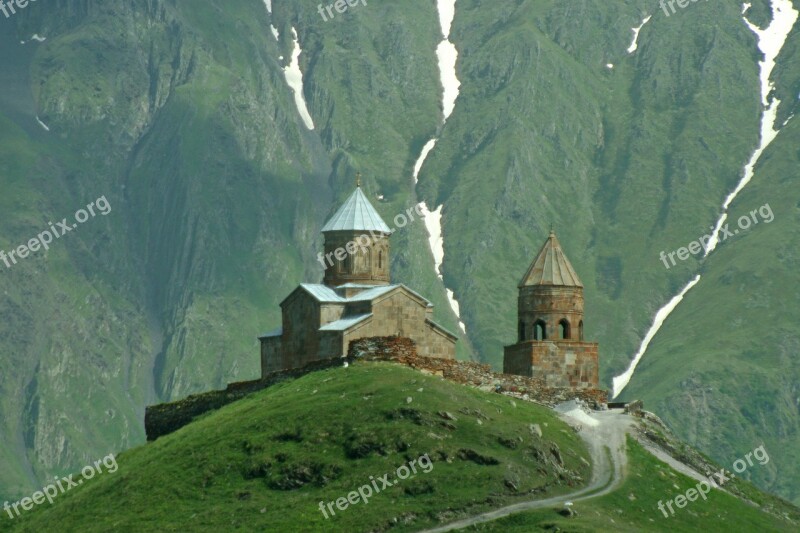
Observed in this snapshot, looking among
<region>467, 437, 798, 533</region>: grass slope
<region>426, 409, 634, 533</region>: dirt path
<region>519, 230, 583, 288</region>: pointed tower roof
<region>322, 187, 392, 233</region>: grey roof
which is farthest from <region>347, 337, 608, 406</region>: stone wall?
<region>322, 187, 392, 233</region>: grey roof

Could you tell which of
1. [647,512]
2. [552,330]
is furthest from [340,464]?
[552,330]

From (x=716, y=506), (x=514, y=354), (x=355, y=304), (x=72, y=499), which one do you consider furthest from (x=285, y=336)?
(x=716, y=506)

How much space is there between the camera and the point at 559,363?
98.9m

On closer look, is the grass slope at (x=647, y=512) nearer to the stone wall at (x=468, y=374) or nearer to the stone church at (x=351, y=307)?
the stone wall at (x=468, y=374)

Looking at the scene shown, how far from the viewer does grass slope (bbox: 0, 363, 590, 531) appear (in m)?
74.6

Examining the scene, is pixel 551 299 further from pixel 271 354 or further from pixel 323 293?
pixel 271 354

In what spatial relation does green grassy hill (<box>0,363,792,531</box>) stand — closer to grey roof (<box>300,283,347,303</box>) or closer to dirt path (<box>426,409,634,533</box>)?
dirt path (<box>426,409,634,533</box>)

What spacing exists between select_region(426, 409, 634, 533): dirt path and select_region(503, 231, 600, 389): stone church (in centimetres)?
586

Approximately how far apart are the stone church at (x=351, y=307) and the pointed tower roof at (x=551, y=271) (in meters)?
4.82

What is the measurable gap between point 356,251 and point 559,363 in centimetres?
1141

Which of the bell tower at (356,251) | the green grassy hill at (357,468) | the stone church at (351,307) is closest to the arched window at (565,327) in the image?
the stone church at (351,307)

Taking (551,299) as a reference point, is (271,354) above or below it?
below

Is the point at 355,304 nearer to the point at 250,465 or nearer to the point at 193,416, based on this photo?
the point at 193,416

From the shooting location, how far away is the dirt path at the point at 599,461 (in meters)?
73.5
